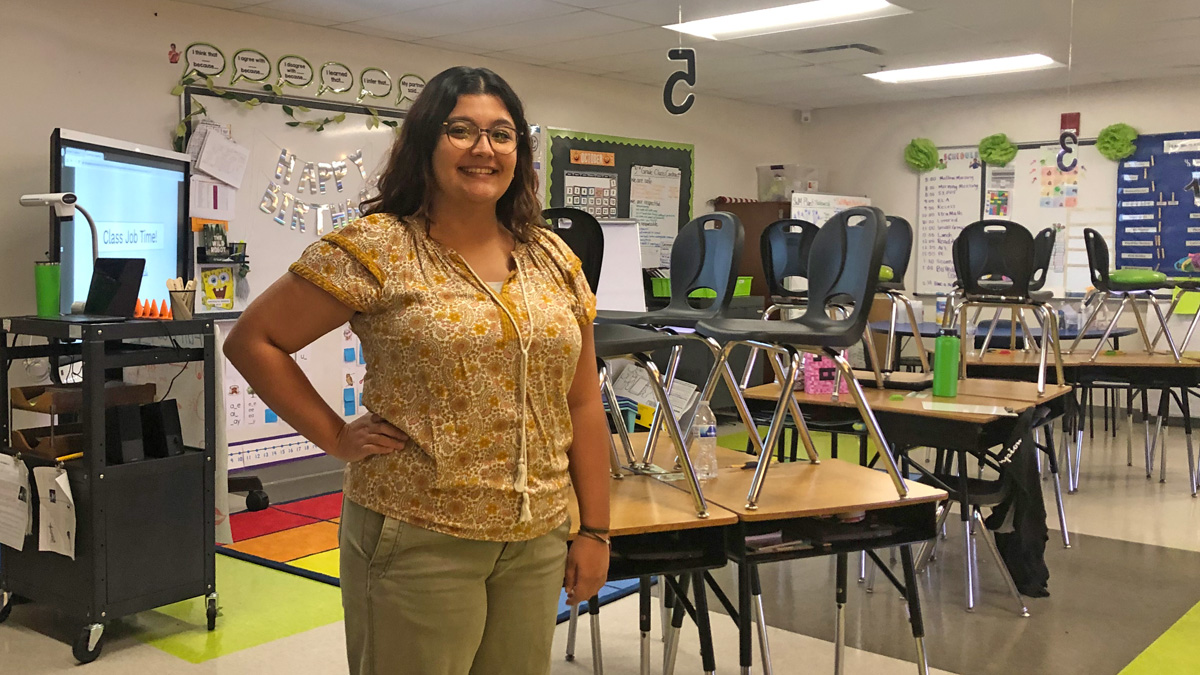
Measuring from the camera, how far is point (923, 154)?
880cm

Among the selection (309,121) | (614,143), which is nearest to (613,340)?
(309,121)

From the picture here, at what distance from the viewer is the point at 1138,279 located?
5.85 m

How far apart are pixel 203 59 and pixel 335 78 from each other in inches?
31.4

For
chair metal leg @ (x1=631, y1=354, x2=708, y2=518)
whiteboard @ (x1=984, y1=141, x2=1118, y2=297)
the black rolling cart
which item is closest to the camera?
chair metal leg @ (x1=631, y1=354, x2=708, y2=518)

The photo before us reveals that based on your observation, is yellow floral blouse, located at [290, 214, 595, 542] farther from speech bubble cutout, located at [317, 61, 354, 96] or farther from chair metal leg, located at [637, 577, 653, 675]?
speech bubble cutout, located at [317, 61, 354, 96]

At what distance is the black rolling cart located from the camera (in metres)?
3.18

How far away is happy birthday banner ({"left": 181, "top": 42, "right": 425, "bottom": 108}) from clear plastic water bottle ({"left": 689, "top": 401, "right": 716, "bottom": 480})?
2.77 metres

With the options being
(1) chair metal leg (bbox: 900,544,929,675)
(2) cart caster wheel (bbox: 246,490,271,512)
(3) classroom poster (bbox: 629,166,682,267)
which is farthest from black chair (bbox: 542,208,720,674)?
(3) classroom poster (bbox: 629,166,682,267)

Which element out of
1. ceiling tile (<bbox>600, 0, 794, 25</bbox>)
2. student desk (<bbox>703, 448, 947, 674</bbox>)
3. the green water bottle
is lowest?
student desk (<bbox>703, 448, 947, 674</bbox>)

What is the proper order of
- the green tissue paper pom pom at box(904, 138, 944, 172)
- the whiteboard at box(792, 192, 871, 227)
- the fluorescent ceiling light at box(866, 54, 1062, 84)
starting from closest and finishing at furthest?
1. the fluorescent ceiling light at box(866, 54, 1062, 84)
2. the whiteboard at box(792, 192, 871, 227)
3. the green tissue paper pom pom at box(904, 138, 944, 172)

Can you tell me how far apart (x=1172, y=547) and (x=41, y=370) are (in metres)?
4.94

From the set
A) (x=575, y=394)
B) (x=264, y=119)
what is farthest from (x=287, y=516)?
(x=575, y=394)

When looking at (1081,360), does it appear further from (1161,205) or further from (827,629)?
(1161,205)

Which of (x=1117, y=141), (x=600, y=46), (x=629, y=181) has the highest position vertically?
(x=600, y=46)
